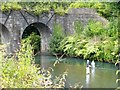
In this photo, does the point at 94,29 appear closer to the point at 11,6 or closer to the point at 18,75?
the point at 11,6

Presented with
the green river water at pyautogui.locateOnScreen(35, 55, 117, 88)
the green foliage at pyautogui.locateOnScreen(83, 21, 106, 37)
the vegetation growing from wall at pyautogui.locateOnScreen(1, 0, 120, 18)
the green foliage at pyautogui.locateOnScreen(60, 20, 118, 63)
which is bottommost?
the green river water at pyautogui.locateOnScreen(35, 55, 117, 88)

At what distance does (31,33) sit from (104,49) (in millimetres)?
5595

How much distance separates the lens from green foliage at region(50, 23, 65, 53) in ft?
58.1

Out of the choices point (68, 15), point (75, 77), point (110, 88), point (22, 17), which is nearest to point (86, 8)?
point (68, 15)

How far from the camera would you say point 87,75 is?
11836 mm

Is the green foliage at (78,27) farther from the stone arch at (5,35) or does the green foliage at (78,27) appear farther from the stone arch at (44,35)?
the stone arch at (5,35)

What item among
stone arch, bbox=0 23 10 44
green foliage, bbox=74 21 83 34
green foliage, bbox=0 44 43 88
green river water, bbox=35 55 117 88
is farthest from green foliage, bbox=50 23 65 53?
green foliage, bbox=0 44 43 88

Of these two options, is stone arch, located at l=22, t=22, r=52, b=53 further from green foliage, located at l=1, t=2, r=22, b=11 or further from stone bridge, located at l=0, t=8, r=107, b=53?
green foliage, located at l=1, t=2, r=22, b=11

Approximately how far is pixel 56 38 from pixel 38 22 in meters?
1.24

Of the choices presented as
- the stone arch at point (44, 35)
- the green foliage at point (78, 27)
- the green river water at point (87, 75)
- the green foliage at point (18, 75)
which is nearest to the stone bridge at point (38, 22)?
the stone arch at point (44, 35)

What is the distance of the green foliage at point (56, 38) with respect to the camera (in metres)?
17.7

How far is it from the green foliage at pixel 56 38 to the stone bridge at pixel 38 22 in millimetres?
216

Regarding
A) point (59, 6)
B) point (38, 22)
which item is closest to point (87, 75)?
point (38, 22)

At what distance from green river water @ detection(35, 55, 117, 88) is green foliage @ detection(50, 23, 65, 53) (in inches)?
70.1
